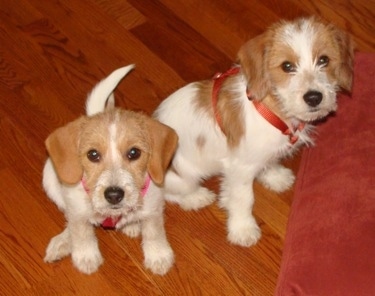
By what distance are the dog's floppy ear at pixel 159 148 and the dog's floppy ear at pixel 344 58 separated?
0.75 m

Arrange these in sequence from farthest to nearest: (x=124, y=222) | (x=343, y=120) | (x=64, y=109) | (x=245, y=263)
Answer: (x=64, y=109) → (x=343, y=120) → (x=245, y=263) → (x=124, y=222)

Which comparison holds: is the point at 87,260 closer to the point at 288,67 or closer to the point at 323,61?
the point at 288,67

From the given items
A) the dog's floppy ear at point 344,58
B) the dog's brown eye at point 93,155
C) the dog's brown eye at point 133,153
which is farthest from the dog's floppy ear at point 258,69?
the dog's brown eye at point 93,155

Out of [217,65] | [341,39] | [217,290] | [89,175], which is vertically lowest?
[217,290]

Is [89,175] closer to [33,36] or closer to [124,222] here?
[124,222]

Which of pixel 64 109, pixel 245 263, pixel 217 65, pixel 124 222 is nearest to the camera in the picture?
pixel 124 222

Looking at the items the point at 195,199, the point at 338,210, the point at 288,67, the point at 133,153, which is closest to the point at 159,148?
the point at 133,153

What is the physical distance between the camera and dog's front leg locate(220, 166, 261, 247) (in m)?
2.89

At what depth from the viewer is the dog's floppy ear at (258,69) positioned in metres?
2.59

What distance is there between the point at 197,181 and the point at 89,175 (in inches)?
28.3

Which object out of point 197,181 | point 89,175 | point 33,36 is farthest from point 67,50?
point 89,175

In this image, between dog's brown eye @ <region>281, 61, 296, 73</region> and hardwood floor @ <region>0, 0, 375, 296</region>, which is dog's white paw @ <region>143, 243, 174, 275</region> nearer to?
hardwood floor @ <region>0, 0, 375, 296</region>

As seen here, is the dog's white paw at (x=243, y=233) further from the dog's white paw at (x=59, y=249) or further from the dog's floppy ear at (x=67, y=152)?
the dog's floppy ear at (x=67, y=152)

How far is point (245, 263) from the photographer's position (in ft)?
10.0
